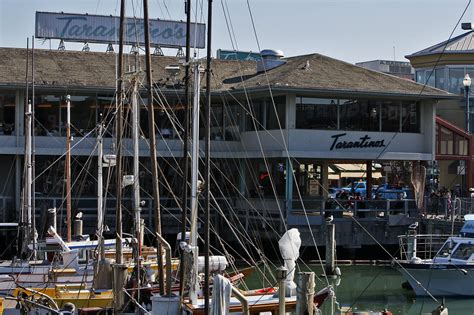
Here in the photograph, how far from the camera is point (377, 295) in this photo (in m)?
41.2

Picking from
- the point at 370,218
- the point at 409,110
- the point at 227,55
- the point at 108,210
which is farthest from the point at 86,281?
the point at 227,55

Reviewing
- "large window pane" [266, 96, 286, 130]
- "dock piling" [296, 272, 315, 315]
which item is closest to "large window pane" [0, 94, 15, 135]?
"large window pane" [266, 96, 286, 130]

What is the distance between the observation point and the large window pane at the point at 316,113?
53.5 metres

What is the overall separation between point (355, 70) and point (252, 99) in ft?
21.5

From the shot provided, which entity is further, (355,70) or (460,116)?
(460,116)

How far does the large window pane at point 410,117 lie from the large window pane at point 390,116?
40 centimetres

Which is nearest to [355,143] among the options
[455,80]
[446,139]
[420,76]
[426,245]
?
[426,245]

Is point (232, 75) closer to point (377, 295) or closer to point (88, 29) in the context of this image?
point (88, 29)

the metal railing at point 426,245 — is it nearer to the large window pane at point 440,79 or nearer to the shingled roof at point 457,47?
the large window pane at point 440,79

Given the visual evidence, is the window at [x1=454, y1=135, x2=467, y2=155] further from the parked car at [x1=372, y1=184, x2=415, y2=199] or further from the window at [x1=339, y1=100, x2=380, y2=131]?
the window at [x1=339, y1=100, x2=380, y2=131]

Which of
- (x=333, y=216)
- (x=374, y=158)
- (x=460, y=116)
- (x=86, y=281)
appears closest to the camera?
(x=86, y=281)

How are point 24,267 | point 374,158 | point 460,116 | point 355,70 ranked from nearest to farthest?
1. point 24,267
2. point 374,158
3. point 355,70
4. point 460,116

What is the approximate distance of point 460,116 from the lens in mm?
72875

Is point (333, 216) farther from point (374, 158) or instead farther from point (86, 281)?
point (86, 281)
